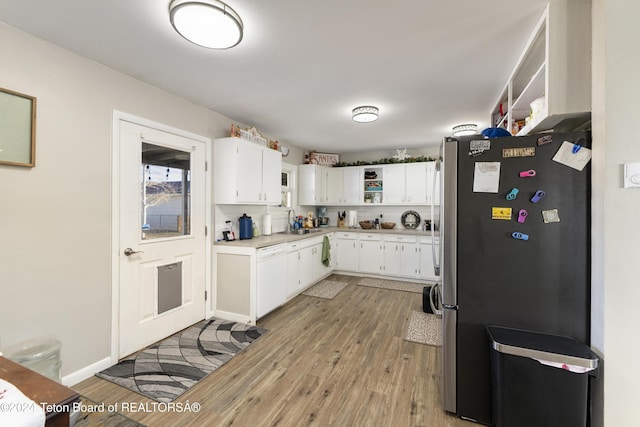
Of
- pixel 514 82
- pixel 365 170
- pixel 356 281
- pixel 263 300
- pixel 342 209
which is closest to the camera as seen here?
pixel 514 82

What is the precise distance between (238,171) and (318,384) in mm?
2388

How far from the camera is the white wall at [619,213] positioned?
130 cm

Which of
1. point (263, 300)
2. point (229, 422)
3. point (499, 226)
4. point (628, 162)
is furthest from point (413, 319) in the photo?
point (628, 162)

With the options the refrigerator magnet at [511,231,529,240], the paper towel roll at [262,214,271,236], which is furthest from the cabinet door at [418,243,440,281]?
the refrigerator magnet at [511,231,529,240]

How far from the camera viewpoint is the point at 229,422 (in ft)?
5.62

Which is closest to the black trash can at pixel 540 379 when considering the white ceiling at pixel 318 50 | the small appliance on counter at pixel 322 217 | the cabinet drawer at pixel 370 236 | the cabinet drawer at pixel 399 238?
the white ceiling at pixel 318 50

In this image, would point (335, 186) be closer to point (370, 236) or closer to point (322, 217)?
point (322, 217)

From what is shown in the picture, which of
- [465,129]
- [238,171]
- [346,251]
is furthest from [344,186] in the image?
[238,171]

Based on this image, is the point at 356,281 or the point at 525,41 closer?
the point at 525,41

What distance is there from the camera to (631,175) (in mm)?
1296

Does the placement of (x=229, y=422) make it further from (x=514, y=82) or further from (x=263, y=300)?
(x=514, y=82)

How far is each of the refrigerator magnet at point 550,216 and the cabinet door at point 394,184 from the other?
359 centimetres

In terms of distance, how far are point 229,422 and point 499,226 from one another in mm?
2109

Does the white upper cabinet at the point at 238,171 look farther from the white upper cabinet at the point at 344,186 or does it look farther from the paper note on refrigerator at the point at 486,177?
the paper note on refrigerator at the point at 486,177
